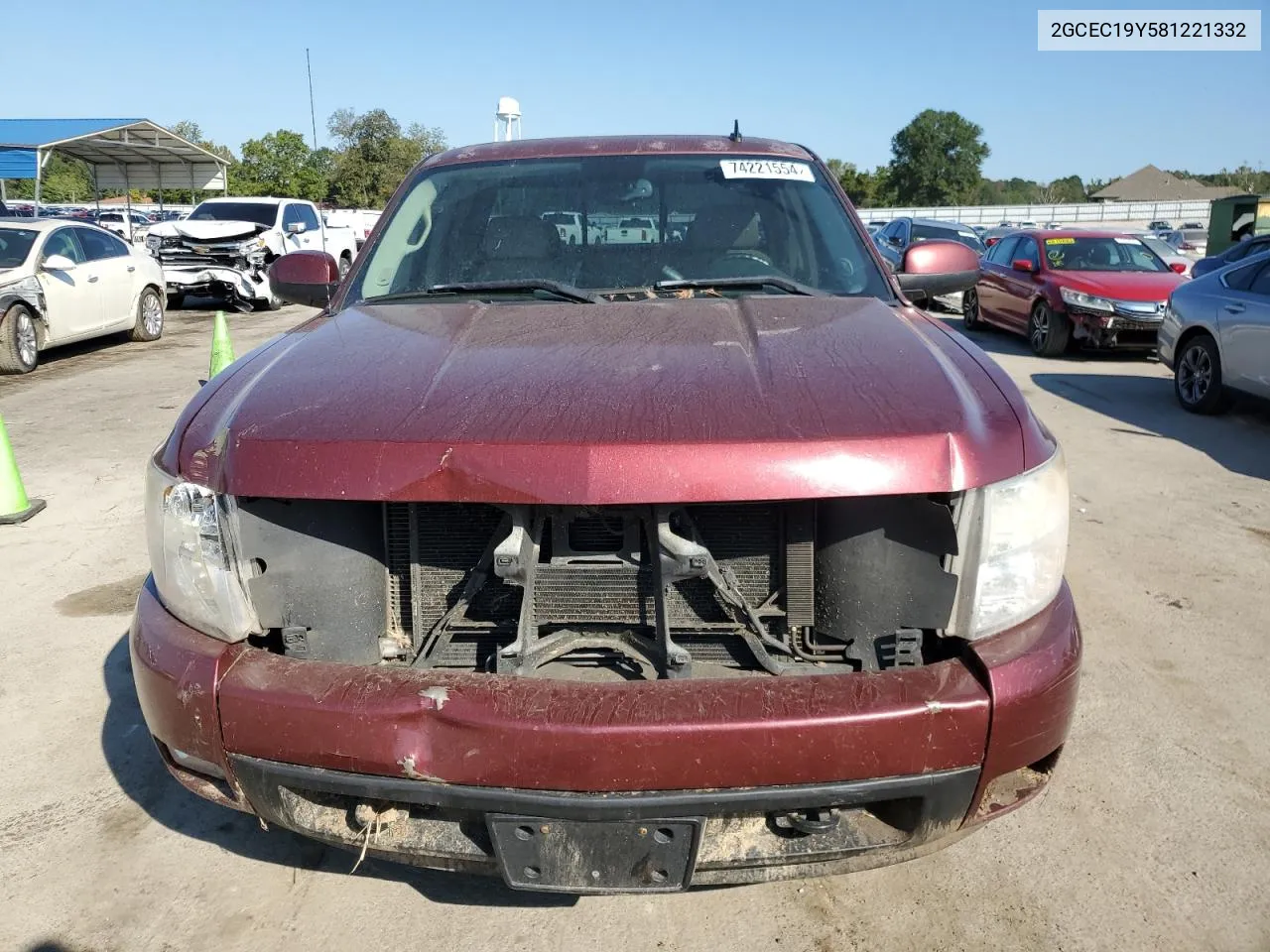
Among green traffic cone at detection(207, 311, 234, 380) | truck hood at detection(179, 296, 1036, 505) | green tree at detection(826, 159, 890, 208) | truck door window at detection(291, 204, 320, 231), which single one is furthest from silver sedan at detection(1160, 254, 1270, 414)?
green tree at detection(826, 159, 890, 208)

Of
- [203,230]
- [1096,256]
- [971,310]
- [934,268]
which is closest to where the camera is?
[934,268]

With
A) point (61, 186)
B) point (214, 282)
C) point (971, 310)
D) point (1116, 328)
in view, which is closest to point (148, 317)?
point (214, 282)

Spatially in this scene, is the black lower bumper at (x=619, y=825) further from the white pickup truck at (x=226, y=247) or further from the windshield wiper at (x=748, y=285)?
the white pickup truck at (x=226, y=247)

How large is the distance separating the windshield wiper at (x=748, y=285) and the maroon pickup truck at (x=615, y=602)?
1.76 feet

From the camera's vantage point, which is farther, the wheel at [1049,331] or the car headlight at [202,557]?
the wheel at [1049,331]

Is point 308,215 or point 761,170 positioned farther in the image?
point 308,215

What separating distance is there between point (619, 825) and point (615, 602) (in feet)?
1.58

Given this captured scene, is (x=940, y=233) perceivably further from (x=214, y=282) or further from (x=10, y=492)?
(x=10, y=492)

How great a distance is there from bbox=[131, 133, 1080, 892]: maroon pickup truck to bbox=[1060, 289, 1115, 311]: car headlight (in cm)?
987

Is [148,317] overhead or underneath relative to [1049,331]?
Result: overhead

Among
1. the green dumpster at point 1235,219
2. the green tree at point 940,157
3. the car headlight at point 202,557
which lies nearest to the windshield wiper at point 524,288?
the car headlight at point 202,557

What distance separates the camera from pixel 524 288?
120 inches

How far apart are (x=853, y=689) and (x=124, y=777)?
92.1 inches

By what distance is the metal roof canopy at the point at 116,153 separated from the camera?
69.4 feet
